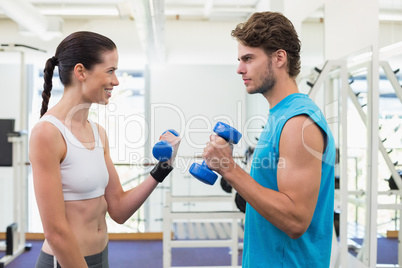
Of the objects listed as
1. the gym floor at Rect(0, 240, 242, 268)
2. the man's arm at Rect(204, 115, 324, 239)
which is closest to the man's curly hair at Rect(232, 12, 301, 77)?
the man's arm at Rect(204, 115, 324, 239)

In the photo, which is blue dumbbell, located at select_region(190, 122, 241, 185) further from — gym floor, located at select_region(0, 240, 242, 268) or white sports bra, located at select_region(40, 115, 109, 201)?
gym floor, located at select_region(0, 240, 242, 268)

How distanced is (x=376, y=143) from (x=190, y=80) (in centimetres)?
395

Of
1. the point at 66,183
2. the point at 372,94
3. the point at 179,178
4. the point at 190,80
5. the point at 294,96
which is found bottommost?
the point at 179,178

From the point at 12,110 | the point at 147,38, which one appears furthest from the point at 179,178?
the point at 12,110

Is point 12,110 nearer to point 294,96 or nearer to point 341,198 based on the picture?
point 341,198

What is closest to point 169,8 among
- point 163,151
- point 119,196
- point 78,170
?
point 163,151

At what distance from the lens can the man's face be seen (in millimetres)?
1243

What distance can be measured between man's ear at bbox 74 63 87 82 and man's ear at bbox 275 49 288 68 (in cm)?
65

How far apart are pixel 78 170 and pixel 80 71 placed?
336mm

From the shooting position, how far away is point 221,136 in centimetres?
123

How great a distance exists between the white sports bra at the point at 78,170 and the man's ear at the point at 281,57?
0.70 metres

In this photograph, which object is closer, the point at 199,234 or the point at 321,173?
the point at 321,173

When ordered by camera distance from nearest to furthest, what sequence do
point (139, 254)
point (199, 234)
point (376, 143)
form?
point (376, 143) < point (139, 254) < point (199, 234)

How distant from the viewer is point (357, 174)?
116 inches
